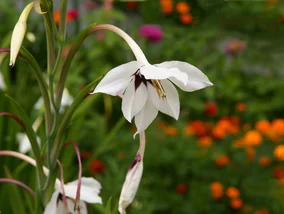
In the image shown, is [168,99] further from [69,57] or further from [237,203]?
[237,203]

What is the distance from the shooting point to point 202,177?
237 centimetres

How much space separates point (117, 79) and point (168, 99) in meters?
0.10

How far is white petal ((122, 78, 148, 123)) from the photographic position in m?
0.80

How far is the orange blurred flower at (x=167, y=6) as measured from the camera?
144 inches

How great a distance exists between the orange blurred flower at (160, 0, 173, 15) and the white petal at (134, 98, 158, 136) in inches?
114

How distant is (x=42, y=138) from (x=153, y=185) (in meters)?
0.68

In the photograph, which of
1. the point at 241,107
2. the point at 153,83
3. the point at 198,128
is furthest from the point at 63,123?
the point at 241,107

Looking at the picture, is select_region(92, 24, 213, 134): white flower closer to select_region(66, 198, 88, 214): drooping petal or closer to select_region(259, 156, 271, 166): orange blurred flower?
select_region(66, 198, 88, 214): drooping petal

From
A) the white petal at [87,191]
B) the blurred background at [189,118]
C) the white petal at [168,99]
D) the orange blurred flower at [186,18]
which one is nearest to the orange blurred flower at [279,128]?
the blurred background at [189,118]

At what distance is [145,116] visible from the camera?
0.83 m

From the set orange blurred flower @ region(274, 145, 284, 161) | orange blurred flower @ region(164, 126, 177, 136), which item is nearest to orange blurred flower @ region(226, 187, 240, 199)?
orange blurred flower @ region(274, 145, 284, 161)

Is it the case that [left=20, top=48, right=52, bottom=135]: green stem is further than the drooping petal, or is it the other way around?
the drooping petal

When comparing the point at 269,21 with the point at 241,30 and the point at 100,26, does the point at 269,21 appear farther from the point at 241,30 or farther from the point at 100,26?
the point at 100,26

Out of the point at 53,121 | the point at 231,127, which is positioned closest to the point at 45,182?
the point at 53,121
